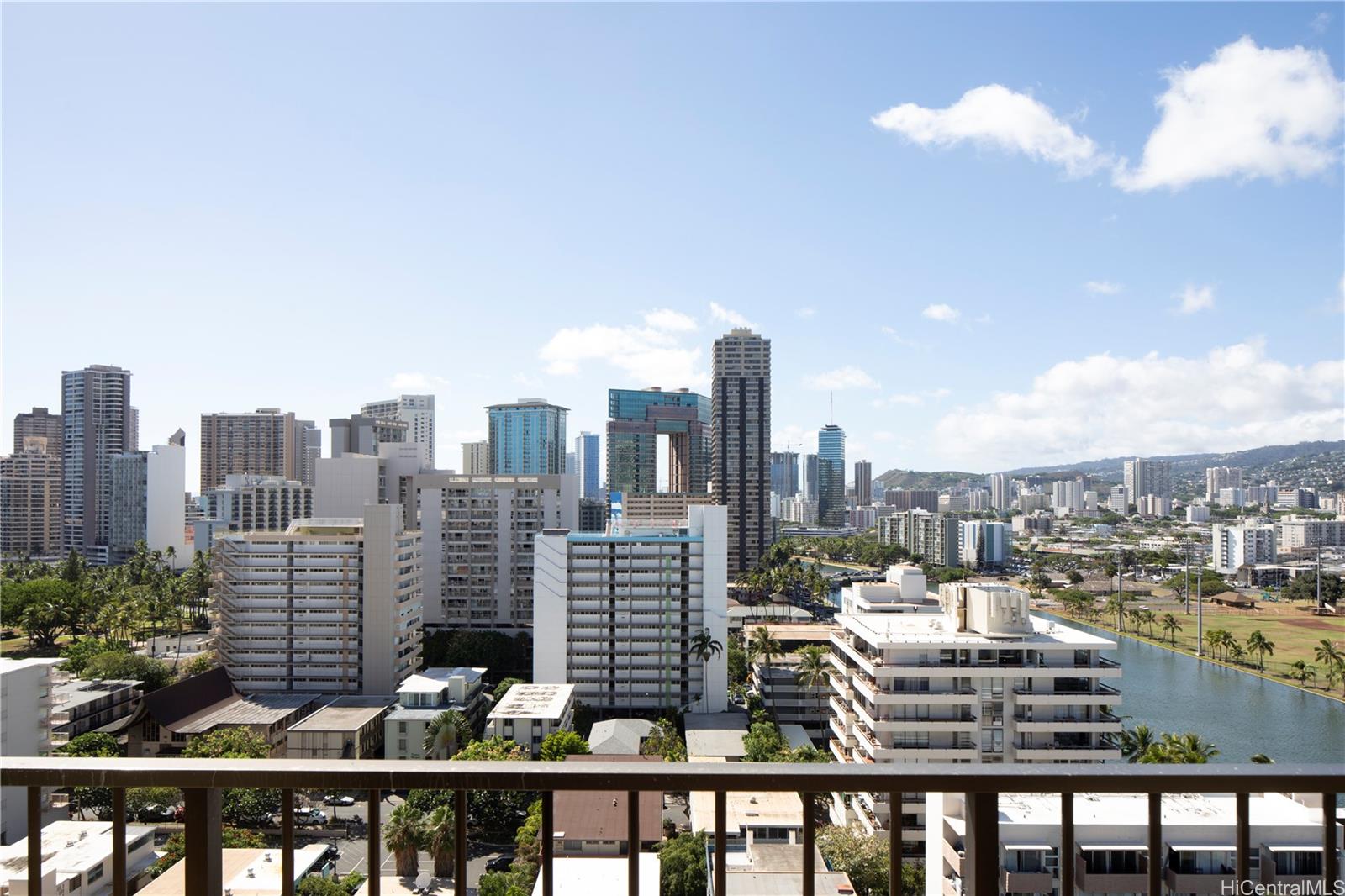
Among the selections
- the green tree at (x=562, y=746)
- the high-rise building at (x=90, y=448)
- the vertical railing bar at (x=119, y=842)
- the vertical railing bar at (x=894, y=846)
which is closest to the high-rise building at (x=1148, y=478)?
the green tree at (x=562, y=746)

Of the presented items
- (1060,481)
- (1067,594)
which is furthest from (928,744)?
(1060,481)

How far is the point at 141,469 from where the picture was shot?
36.8m

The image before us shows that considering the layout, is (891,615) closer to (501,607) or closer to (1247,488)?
(501,607)

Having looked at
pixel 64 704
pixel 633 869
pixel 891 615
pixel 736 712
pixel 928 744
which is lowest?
pixel 736 712

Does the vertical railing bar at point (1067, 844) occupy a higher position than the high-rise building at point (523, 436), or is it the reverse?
the high-rise building at point (523, 436)

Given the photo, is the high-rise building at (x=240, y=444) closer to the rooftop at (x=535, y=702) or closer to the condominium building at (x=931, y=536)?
the rooftop at (x=535, y=702)

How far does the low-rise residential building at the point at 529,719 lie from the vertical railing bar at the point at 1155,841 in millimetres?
12474

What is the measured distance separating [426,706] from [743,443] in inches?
1065

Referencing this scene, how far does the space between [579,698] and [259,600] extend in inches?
312

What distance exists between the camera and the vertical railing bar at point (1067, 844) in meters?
0.96

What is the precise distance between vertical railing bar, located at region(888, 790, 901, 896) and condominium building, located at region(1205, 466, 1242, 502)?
7435cm

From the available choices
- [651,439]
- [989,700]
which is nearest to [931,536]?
[651,439]

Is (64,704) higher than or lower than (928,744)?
lower

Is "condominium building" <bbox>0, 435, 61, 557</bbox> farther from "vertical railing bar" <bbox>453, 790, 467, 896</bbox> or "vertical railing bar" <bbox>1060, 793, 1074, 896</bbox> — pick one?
"vertical railing bar" <bbox>1060, 793, 1074, 896</bbox>
